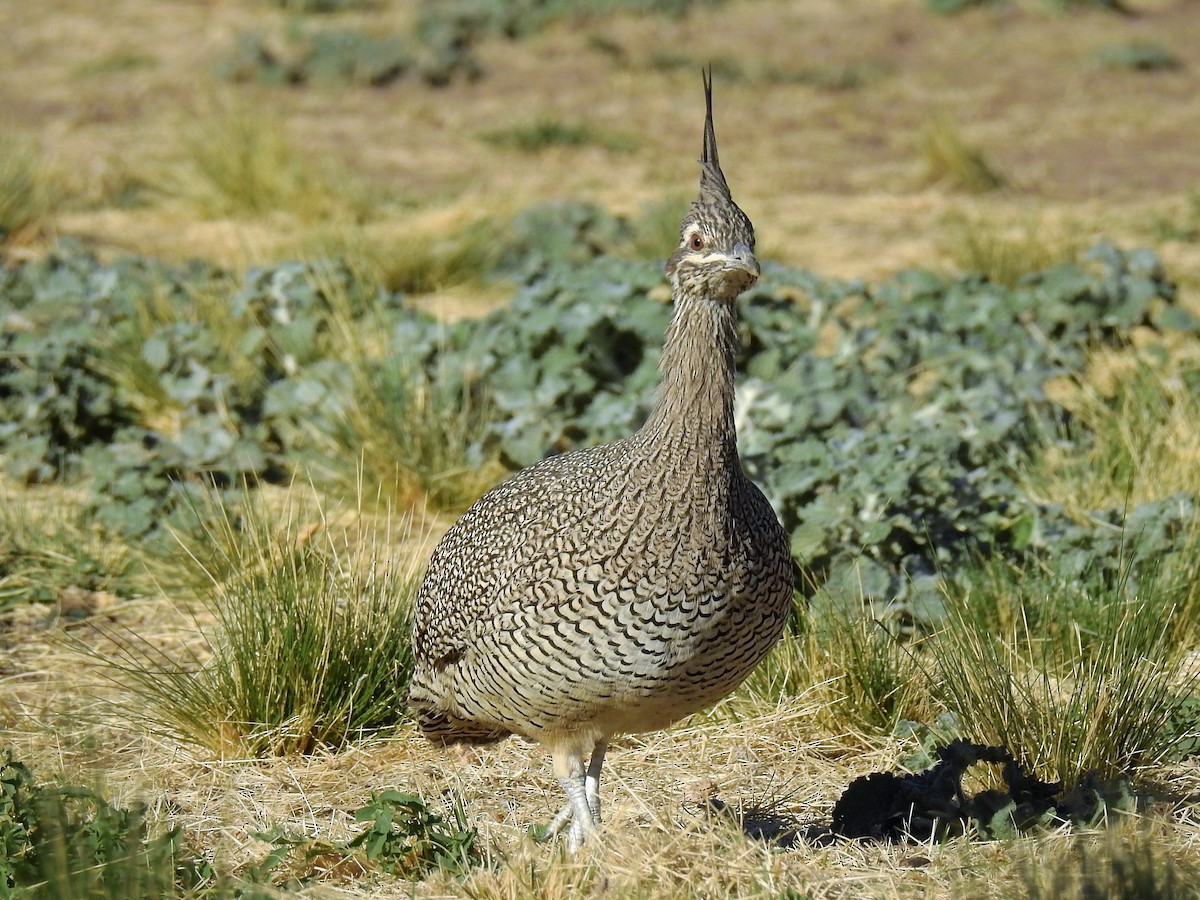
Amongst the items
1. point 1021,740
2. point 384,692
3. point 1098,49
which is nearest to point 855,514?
point 1021,740

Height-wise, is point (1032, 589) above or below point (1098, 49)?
below

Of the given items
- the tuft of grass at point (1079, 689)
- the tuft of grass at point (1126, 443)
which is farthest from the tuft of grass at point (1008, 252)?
the tuft of grass at point (1079, 689)

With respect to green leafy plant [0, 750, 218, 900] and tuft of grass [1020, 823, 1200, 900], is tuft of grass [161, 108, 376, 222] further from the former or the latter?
tuft of grass [1020, 823, 1200, 900]

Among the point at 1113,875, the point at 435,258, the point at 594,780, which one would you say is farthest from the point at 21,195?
the point at 1113,875

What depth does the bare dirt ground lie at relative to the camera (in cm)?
395

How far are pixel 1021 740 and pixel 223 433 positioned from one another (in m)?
3.85

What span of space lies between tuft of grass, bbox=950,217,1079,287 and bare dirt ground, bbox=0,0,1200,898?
442 millimetres

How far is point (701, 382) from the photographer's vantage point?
383 centimetres

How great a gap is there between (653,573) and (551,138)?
10.9 meters

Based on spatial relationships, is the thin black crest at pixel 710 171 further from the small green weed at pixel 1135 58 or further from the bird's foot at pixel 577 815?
the small green weed at pixel 1135 58

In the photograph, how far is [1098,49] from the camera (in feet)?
57.0

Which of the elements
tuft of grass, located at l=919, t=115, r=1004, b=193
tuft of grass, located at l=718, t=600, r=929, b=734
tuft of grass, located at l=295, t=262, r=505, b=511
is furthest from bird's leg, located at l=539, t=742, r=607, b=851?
tuft of grass, located at l=919, t=115, r=1004, b=193

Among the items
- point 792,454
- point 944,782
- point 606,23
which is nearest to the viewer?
point 944,782

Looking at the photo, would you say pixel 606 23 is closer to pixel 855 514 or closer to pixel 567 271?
pixel 567 271
